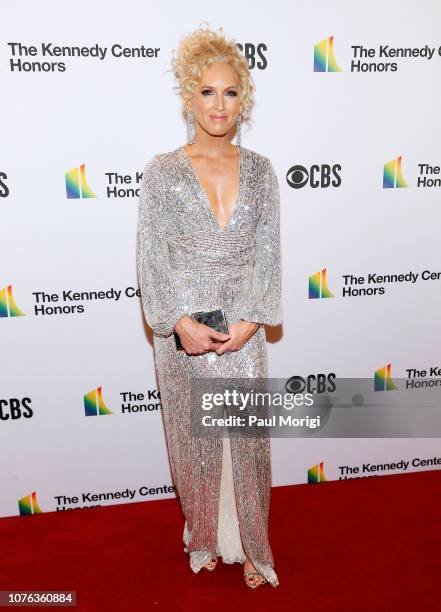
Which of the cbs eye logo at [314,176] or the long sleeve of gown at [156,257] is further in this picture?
the cbs eye logo at [314,176]

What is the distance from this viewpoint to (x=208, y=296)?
6.88 feet

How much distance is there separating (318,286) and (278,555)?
48.0 inches

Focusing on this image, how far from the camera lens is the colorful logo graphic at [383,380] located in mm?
3029

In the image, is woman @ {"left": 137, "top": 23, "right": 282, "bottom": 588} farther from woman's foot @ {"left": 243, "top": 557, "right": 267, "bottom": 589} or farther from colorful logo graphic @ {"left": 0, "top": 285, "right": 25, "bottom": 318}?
colorful logo graphic @ {"left": 0, "top": 285, "right": 25, "bottom": 318}

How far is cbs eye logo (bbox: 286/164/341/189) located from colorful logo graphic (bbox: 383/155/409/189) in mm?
235

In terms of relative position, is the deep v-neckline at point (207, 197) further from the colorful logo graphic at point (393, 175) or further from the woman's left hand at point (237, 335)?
the colorful logo graphic at point (393, 175)

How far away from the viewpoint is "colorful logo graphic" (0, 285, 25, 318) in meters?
2.60

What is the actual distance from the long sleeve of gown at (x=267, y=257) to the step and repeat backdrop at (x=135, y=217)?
556 millimetres

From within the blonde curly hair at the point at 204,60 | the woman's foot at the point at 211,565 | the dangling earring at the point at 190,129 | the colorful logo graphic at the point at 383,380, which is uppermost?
the blonde curly hair at the point at 204,60

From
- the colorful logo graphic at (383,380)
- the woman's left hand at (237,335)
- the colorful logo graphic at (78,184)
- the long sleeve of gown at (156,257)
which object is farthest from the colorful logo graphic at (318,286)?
the colorful logo graphic at (78,184)

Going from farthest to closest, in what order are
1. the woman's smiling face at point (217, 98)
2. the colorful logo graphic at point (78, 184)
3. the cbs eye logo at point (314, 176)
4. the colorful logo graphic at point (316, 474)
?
the colorful logo graphic at point (316, 474), the cbs eye logo at point (314, 176), the colorful logo graphic at point (78, 184), the woman's smiling face at point (217, 98)

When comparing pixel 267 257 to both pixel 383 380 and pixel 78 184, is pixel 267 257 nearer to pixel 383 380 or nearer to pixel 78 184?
pixel 78 184

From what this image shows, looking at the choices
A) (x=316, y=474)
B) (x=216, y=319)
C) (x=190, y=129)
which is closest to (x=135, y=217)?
(x=190, y=129)

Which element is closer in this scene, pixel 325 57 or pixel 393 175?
pixel 325 57
